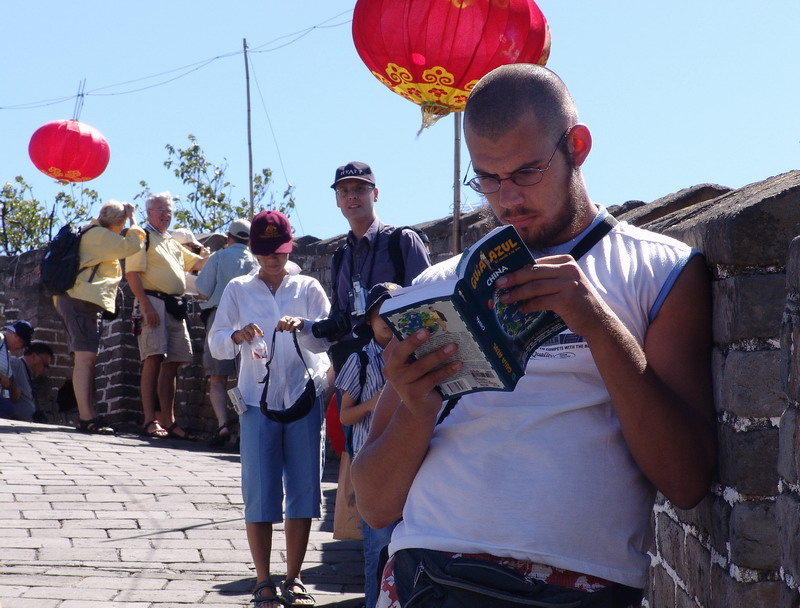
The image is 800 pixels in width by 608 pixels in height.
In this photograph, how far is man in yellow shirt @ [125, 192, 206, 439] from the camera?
973cm

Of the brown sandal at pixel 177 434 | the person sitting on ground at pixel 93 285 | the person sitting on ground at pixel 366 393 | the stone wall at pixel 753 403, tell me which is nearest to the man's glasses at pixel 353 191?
the person sitting on ground at pixel 366 393

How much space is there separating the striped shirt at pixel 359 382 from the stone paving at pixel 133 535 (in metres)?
0.94

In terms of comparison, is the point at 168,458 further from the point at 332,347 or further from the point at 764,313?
the point at 764,313

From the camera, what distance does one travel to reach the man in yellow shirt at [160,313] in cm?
973

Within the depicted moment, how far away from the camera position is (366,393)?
14.8 feet

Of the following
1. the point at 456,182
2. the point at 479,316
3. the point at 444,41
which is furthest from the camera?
the point at 456,182

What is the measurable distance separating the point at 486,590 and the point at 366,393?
2.66m

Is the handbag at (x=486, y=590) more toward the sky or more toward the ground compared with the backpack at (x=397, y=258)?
more toward the ground

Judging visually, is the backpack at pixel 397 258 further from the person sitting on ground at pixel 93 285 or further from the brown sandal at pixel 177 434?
the brown sandal at pixel 177 434

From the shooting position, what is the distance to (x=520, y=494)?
1.95m

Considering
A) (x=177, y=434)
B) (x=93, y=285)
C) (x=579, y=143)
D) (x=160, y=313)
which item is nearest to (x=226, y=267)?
(x=160, y=313)

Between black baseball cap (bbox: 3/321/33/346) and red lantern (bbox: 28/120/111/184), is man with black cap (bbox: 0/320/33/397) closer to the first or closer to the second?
black baseball cap (bbox: 3/321/33/346)

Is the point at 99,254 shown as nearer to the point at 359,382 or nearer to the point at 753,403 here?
the point at 359,382

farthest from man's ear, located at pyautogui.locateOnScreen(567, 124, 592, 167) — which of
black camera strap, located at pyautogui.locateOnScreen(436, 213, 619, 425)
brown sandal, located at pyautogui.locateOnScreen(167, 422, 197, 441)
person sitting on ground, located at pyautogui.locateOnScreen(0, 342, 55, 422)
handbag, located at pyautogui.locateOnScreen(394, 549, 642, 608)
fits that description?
person sitting on ground, located at pyautogui.locateOnScreen(0, 342, 55, 422)
